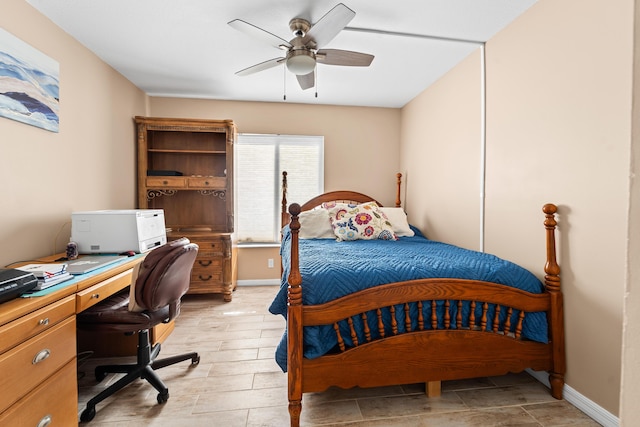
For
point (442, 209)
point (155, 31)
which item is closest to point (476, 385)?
point (442, 209)

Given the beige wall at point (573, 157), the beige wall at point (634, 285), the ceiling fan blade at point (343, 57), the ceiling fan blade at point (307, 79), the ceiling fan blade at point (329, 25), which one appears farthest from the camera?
the ceiling fan blade at point (307, 79)

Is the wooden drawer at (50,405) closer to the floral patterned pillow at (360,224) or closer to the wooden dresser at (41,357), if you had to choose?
the wooden dresser at (41,357)

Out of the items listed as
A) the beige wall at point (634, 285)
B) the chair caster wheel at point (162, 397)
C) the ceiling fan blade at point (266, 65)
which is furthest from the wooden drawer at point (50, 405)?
the ceiling fan blade at point (266, 65)

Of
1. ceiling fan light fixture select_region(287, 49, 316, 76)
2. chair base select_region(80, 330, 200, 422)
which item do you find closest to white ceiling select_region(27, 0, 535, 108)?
ceiling fan light fixture select_region(287, 49, 316, 76)

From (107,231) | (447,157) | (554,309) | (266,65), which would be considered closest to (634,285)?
(554,309)

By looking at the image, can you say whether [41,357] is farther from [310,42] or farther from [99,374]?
[310,42]

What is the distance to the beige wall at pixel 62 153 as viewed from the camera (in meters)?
1.82

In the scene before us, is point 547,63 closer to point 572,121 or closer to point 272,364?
point 572,121

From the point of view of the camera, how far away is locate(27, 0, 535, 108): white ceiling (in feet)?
6.50

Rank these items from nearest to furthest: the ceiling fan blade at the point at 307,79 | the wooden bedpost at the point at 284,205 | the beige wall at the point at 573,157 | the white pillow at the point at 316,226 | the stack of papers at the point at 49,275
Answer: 1. the stack of papers at the point at 49,275
2. the beige wall at the point at 573,157
3. the ceiling fan blade at the point at 307,79
4. the white pillow at the point at 316,226
5. the wooden bedpost at the point at 284,205

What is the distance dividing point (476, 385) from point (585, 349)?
0.63 meters

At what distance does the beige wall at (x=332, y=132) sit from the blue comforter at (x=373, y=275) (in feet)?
6.35

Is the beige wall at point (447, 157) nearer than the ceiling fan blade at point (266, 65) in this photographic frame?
No

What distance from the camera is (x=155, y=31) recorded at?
2.27 meters
